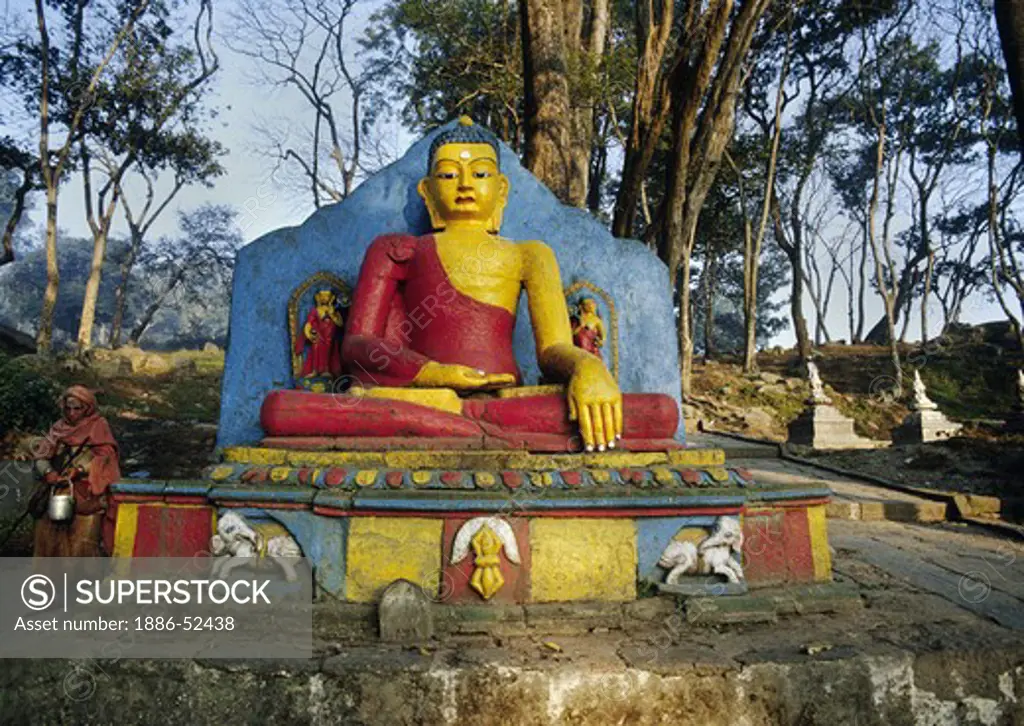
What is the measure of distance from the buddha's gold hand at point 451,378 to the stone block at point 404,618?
1.16m

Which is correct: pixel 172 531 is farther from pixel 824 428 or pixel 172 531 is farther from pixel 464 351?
pixel 824 428

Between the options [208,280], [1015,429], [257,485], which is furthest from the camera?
[208,280]

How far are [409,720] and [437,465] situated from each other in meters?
1.05

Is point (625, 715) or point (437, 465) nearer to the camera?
point (625, 715)

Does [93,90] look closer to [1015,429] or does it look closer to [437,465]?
[437,465]

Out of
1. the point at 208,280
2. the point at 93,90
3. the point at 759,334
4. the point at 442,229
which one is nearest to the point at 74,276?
the point at 208,280

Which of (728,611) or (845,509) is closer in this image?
(728,611)

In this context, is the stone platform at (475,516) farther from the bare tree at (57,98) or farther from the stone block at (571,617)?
the bare tree at (57,98)

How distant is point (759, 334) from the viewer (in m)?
43.1

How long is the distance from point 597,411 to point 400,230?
220 cm

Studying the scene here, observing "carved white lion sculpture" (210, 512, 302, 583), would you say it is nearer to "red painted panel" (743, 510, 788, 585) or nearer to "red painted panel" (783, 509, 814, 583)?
"red painted panel" (743, 510, 788, 585)

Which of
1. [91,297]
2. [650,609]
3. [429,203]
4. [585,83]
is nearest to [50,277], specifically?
[91,297]

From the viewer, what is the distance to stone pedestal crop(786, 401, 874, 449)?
1290 cm

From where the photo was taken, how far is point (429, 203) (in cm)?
428
